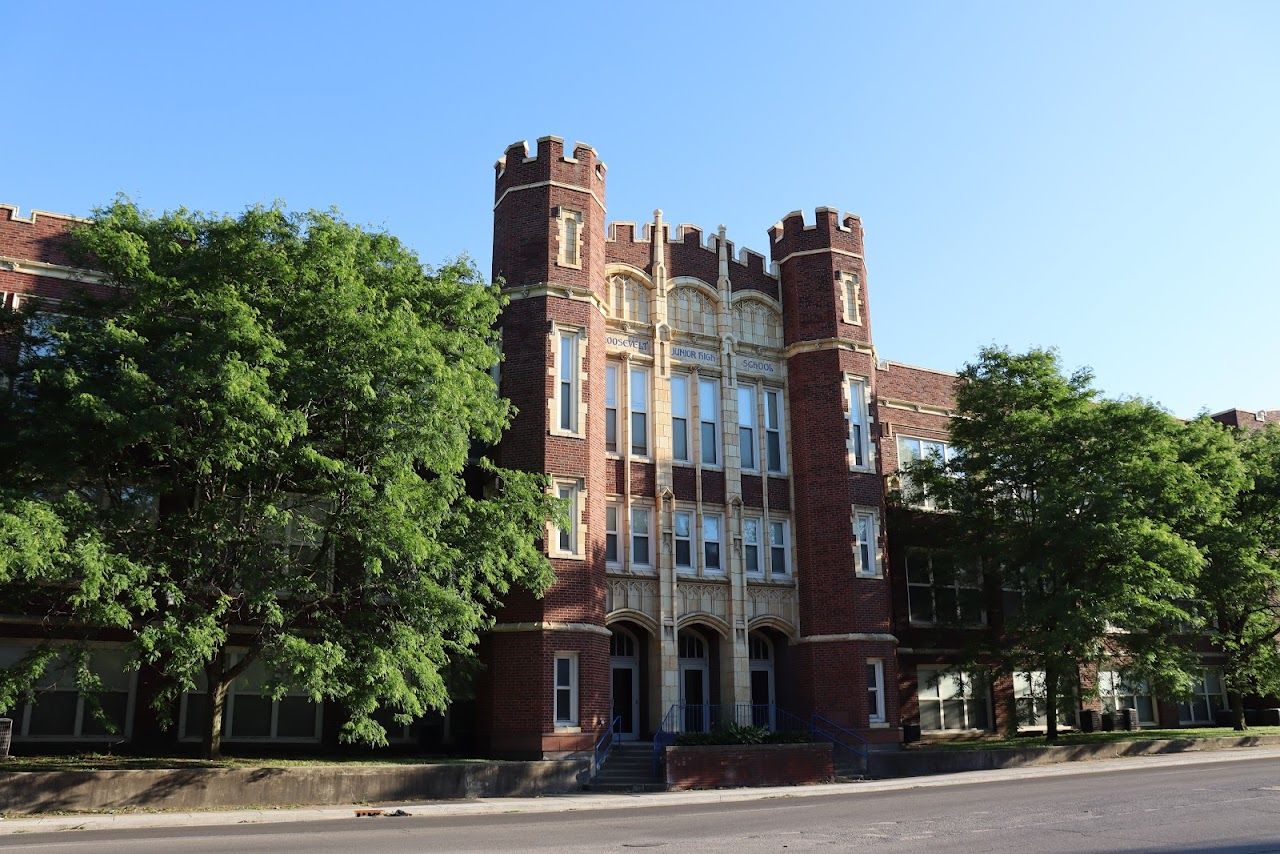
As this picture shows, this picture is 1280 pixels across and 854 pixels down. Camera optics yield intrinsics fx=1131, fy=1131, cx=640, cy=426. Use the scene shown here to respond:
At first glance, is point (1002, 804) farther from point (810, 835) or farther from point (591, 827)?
point (591, 827)

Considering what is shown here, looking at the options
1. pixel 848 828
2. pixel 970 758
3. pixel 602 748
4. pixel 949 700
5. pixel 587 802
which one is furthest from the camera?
pixel 949 700

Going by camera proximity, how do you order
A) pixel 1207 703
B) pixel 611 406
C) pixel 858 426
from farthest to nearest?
pixel 1207 703 < pixel 858 426 < pixel 611 406

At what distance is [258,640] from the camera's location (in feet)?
69.9

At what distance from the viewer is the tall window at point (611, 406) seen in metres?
30.0

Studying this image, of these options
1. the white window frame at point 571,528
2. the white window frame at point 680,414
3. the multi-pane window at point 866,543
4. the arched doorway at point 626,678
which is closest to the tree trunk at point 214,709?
the white window frame at point 571,528

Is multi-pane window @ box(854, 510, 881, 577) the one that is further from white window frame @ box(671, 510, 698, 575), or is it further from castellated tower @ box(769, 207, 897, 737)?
white window frame @ box(671, 510, 698, 575)

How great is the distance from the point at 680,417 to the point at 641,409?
1286mm

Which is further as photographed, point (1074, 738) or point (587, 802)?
point (1074, 738)

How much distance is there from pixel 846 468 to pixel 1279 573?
1376 centimetres

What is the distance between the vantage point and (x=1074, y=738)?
108 ft

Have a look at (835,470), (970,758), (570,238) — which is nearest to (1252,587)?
(970,758)

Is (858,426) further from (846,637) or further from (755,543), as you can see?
(846,637)

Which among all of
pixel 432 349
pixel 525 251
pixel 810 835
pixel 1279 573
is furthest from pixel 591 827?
pixel 1279 573

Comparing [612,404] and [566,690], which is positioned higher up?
Result: [612,404]
